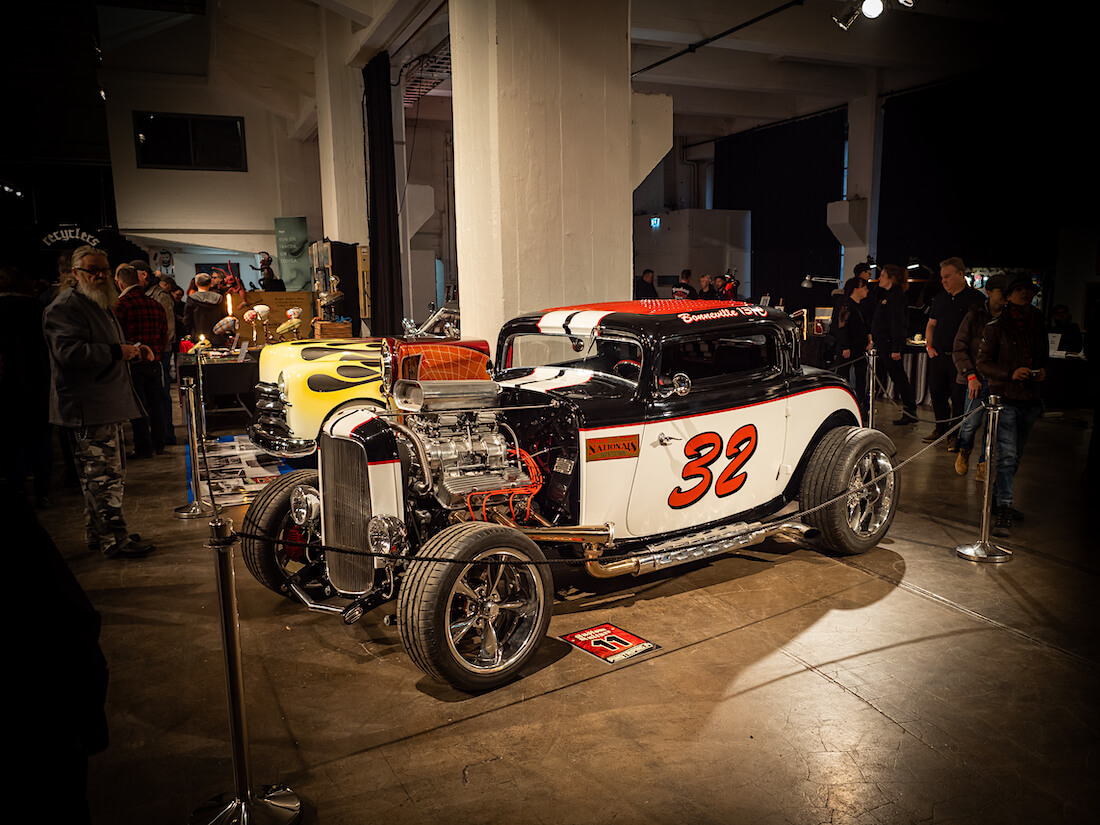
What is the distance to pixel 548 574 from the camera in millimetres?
3623

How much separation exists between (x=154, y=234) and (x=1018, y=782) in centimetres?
2098

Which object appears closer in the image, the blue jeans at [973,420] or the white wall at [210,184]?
→ the blue jeans at [973,420]

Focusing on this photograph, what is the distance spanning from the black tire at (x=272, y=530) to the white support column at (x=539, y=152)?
305 cm

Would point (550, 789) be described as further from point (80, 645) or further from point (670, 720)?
point (80, 645)

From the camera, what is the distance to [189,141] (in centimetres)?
1934

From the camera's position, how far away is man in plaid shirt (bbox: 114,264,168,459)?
705cm

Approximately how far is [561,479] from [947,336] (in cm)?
560

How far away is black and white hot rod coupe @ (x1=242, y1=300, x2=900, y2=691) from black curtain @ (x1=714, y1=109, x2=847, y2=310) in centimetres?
1483

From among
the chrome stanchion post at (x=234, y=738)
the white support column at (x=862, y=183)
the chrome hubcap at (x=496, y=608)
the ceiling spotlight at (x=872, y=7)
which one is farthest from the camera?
the white support column at (x=862, y=183)

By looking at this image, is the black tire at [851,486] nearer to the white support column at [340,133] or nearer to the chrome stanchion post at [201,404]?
the chrome stanchion post at [201,404]

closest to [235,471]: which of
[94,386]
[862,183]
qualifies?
[94,386]

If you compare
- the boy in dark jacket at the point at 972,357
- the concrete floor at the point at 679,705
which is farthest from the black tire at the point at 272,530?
the boy in dark jacket at the point at 972,357

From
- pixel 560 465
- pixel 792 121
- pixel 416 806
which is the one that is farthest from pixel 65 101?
pixel 416 806

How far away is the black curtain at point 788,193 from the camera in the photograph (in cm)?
1823
